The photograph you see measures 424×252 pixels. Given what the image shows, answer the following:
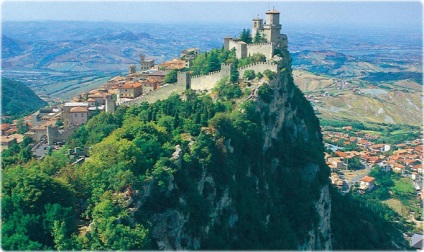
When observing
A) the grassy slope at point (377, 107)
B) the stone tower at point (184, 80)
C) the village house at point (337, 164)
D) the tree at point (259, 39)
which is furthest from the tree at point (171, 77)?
the grassy slope at point (377, 107)

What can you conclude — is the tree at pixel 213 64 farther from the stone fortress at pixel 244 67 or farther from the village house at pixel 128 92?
the village house at pixel 128 92

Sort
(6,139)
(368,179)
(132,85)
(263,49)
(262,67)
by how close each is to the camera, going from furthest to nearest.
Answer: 1. (368,179)
2. (132,85)
3. (263,49)
4. (262,67)
5. (6,139)

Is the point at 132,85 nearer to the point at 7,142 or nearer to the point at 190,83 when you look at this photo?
the point at 190,83

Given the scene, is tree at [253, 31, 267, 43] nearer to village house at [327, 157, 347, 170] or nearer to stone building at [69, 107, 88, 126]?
stone building at [69, 107, 88, 126]

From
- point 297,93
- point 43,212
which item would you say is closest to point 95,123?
point 43,212

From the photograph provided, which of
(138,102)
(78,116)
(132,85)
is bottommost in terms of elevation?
(78,116)

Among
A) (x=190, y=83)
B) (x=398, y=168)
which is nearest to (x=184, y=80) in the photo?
(x=190, y=83)

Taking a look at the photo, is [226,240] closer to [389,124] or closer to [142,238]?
[142,238]
